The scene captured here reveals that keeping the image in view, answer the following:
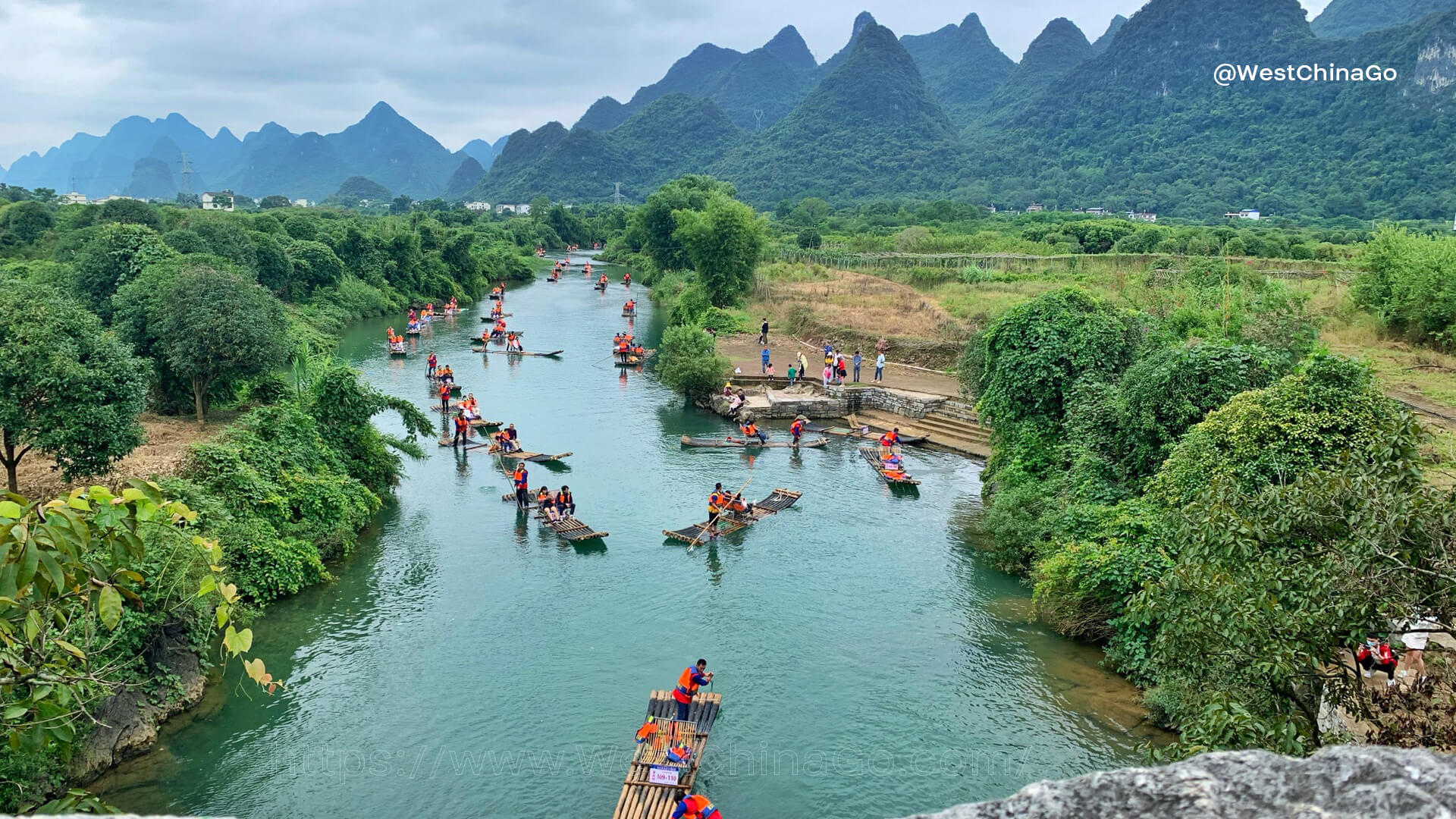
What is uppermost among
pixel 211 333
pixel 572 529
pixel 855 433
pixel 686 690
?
pixel 211 333

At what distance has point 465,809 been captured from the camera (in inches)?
438

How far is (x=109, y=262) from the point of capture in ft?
95.0

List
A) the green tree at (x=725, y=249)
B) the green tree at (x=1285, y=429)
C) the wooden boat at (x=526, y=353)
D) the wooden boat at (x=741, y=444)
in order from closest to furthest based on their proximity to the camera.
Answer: the green tree at (x=1285, y=429)
the wooden boat at (x=741, y=444)
the wooden boat at (x=526, y=353)
the green tree at (x=725, y=249)

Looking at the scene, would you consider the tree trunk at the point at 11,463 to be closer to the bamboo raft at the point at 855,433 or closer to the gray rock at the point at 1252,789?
the gray rock at the point at 1252,789

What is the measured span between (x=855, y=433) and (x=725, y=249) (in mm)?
23811

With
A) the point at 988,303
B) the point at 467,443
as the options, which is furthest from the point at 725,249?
the point at 467,443

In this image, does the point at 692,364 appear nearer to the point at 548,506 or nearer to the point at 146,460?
the point at 548,506

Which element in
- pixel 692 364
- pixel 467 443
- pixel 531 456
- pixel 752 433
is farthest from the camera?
pixel 692 364

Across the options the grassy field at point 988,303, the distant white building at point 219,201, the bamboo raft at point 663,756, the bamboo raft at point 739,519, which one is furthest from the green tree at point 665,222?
the distant white building at point 219,201

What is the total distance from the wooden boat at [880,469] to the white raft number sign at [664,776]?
42.8ft

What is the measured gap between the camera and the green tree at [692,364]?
31.3 metres

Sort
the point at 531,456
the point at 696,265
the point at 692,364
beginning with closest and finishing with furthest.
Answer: the point at 531,456 → the point at 692,364 → the point at 696,265

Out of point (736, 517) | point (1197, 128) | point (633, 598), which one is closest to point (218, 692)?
point (633, 598)

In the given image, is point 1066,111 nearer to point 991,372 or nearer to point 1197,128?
point 1197,128
